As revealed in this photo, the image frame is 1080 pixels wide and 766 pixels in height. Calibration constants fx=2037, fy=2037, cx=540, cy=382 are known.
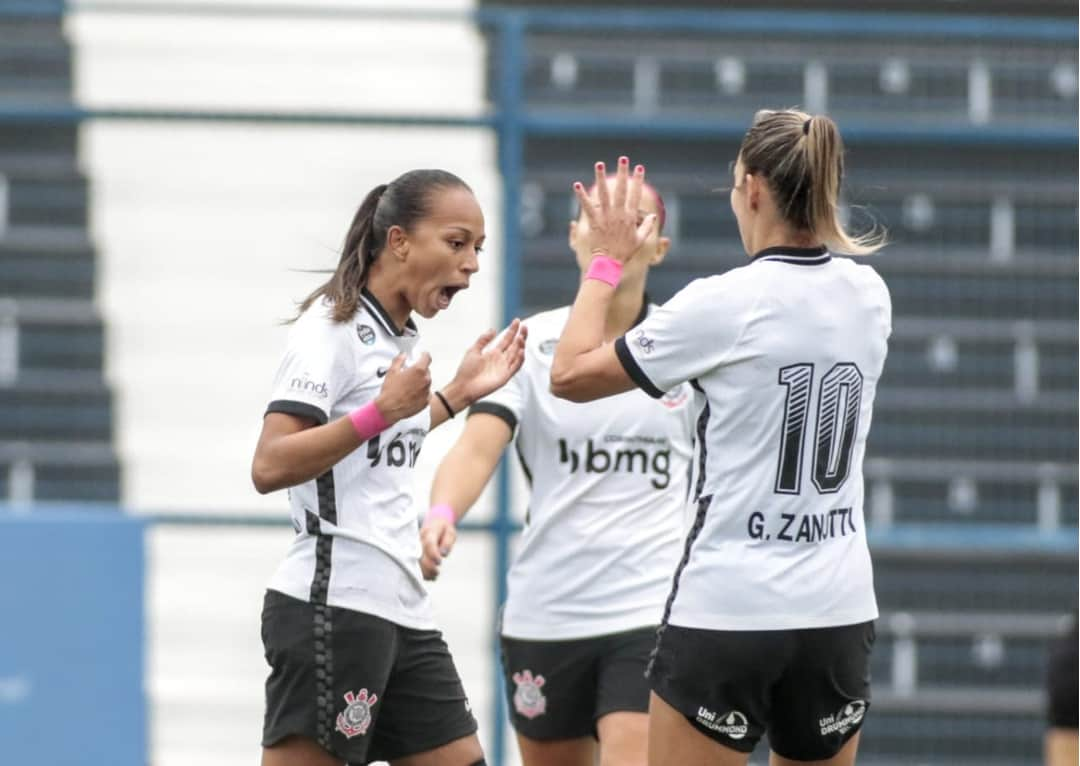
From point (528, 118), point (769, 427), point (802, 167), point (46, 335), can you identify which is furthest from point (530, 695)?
point (46, 335)

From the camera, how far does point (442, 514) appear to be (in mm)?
4773

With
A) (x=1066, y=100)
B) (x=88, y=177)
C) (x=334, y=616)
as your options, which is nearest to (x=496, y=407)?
(x=334, y=616)

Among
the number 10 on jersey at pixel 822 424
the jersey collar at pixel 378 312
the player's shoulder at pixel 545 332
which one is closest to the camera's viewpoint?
the number 10 on jersey at pixel 822 424

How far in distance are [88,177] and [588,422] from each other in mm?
2774

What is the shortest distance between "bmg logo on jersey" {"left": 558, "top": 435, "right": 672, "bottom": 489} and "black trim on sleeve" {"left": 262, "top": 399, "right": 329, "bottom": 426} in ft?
3.87

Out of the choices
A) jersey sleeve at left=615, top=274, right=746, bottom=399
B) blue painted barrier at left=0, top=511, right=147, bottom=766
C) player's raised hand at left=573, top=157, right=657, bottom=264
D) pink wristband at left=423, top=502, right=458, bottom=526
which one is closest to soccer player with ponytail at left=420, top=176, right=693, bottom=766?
pink wristband at left=423, top=502, right=458, bottom=526

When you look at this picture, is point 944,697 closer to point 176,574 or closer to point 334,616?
point 176,574

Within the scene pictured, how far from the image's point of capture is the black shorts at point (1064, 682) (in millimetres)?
5617

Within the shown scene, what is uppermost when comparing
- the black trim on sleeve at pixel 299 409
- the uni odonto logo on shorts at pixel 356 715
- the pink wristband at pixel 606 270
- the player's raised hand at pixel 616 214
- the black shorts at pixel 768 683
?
the player's raised hand at pixel 616 214

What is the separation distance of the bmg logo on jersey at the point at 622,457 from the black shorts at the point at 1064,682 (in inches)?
54.0

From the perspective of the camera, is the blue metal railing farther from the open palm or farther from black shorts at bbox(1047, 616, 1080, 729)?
the open palm

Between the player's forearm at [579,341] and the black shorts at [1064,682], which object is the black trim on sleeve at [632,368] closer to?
the player's forearm at [579,341]

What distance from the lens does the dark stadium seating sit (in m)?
6.96

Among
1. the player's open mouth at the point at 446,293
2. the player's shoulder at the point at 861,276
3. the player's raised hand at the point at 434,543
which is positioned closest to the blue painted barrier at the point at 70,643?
the player's raised hand at the point at 434,543
